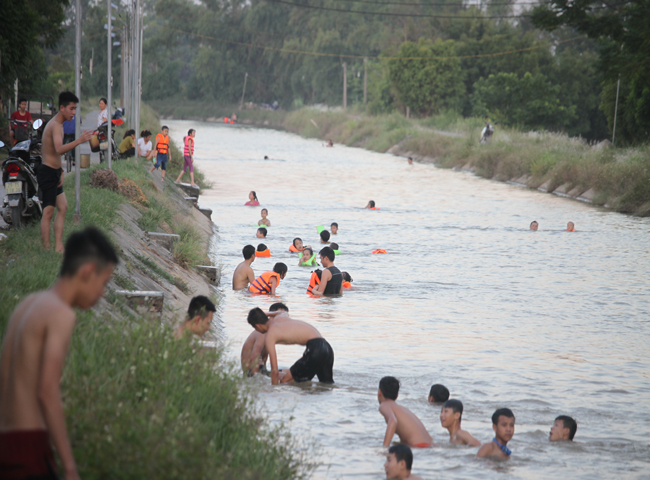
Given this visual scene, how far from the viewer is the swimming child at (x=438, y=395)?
28.7ft

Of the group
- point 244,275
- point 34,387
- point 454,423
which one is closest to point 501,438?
point 454,423

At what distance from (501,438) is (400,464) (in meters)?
1.40

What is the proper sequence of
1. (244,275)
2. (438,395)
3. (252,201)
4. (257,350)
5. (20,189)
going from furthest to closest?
(252,201) < (244,275) < (20,189) < (257,350) < (438,395)

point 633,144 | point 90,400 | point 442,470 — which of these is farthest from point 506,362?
point 633,144

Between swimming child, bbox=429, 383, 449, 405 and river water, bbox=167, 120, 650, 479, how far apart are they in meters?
0.17

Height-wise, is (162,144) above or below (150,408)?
above

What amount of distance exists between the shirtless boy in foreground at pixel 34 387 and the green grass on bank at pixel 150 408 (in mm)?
674

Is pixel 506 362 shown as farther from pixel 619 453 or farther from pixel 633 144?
pixel 633 144

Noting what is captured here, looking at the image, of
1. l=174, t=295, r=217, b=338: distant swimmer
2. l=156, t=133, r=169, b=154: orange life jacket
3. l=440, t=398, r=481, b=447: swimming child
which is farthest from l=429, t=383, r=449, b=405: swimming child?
l=156, t=133, r=169, b=154: orange life jacket

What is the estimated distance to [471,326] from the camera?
12.9 metres

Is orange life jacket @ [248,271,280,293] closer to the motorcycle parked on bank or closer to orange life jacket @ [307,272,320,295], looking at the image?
orange life jacket @ [307,272,320,295]

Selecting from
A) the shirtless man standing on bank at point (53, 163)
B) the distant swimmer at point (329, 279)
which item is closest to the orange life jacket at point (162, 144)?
the distant swimmer at point (329, 279)

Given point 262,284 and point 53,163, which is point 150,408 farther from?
point 262,284

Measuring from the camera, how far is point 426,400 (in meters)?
9.02
